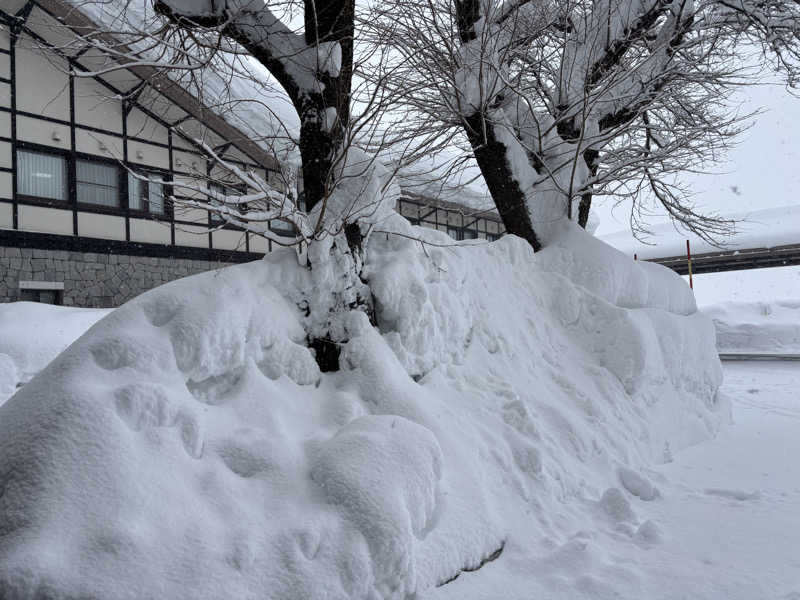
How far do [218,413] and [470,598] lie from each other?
58.1 inches

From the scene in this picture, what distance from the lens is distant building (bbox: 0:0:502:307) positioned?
9859 mm

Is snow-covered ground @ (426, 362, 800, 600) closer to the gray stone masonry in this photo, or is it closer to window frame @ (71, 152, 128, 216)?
the gray stone masonry

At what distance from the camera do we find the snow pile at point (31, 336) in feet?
20.9

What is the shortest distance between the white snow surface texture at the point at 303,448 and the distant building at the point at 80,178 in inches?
222

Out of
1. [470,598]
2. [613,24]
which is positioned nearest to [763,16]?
[613,24]

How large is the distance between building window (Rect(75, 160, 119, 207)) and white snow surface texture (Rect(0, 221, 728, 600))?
9.50 metres

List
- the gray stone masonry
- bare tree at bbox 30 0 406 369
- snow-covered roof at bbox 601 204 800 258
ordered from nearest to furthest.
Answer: bare tree at bbox 30 0 406 369
the gray stone masonry
snow-covered roof at bbox 601 204 800 258

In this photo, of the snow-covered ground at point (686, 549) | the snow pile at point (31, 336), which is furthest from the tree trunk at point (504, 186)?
the snow pile at point (31, 336)

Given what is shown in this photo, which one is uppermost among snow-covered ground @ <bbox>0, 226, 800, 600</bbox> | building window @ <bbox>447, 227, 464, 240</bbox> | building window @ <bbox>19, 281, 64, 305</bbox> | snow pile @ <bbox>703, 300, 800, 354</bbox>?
building window @ <bbox>447, 227, 464, 240</bbox>

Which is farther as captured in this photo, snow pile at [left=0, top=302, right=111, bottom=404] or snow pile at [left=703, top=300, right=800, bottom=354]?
snow pile at [left=703, top=300, right=800, bottom=354]

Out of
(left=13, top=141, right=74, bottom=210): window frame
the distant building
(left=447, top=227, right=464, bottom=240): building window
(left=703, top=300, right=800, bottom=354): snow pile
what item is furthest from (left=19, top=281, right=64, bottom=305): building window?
(left=703, top=300, right=800, bottom=354): snow pile

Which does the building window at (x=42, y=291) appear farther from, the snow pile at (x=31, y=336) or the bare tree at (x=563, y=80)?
the bare tree at (x=563, y=80)

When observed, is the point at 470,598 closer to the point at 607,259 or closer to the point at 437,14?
the point at 607,259

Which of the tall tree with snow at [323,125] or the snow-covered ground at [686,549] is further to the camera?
the tall tree with snow at [323,125]
